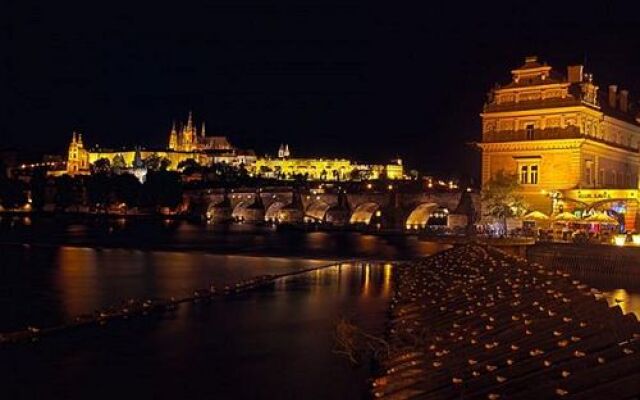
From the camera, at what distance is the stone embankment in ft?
29.9

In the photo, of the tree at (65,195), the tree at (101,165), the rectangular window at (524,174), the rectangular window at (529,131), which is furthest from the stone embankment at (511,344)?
the tree at (101,165)

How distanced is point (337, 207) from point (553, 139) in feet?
169

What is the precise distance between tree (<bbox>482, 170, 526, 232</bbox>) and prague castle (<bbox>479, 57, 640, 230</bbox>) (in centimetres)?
103

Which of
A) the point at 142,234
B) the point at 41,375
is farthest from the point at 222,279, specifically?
the point at 142,234

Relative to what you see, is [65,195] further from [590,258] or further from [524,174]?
[590,258]

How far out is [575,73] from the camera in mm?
46250

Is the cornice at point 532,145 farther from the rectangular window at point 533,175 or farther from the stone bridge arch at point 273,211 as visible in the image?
the stone bridge arch at point 273,211

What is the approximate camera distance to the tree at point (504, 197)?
44487 millimetres

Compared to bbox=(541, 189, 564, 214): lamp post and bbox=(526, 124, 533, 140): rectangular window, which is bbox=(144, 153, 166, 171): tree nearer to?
bbox=(526, 124, 533, 140): rectangular window

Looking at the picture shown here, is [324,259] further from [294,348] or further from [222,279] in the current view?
[294,348]

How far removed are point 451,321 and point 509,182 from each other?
30153mm

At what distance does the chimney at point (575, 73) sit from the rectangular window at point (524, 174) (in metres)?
5.74

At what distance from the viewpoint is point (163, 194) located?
132000 mm

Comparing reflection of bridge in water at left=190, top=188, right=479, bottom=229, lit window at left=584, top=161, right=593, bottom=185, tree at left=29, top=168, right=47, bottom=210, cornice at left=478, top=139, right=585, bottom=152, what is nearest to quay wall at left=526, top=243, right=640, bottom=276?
cornice at left=478, top=139, right=585, bottom=152
